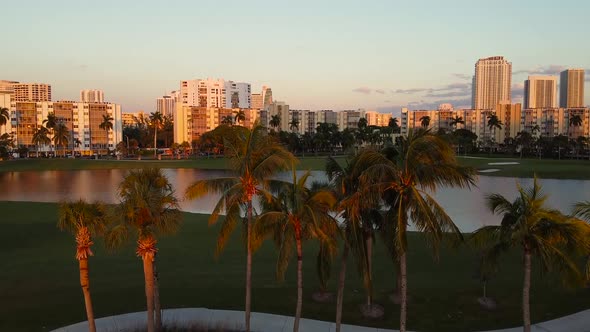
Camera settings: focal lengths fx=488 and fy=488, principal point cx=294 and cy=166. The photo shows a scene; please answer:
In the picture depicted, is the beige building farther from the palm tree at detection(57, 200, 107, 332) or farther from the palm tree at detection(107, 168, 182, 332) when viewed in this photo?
the palm tree at detection(57, 200, 107, 332)

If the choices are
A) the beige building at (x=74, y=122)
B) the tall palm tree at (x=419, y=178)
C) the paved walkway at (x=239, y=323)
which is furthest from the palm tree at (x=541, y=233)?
the beige building at (x=74, y=122)

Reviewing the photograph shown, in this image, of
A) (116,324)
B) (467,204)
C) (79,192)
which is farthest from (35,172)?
(116,324)

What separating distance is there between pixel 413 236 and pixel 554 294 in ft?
38.8

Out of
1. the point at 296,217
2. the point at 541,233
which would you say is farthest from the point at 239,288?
the point at 541,233

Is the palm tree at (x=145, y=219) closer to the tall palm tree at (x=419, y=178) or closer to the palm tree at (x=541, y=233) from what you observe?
the tall palm tree at (x=419, y=178)

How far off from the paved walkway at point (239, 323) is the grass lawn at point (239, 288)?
83 cm

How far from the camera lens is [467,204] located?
4609 centimetres

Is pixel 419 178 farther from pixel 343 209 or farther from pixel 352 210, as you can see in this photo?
pixel 343 209

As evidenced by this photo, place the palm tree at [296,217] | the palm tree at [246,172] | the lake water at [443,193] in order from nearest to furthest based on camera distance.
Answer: the palm tree at [296,217]
the palm tree at [246,172]
the lake water at [443,193]

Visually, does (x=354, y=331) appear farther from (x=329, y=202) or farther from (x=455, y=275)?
(x=455, y=275)

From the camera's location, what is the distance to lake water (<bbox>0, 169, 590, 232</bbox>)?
41.4m

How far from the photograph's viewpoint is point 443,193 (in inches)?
2116

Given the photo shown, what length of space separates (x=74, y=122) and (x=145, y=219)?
174462 millimetres

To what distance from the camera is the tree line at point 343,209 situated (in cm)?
1220
